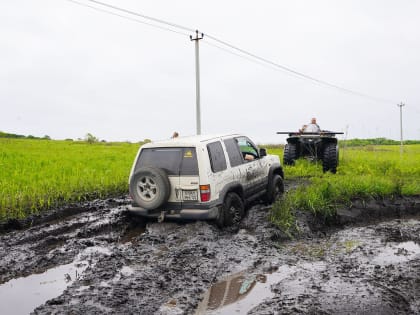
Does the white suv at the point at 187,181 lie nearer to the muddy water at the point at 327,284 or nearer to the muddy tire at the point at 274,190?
the muddy water at the point at 327,284

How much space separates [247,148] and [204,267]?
4.02 metres

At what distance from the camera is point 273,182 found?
33.2ft

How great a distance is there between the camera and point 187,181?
736 centimetres

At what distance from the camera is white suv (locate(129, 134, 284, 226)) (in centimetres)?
730

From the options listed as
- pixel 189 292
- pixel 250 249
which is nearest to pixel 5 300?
pixel 189 292

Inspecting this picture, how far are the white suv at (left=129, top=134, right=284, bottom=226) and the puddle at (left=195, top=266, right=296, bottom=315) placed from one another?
71.3 inches

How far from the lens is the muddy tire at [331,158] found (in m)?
15.3

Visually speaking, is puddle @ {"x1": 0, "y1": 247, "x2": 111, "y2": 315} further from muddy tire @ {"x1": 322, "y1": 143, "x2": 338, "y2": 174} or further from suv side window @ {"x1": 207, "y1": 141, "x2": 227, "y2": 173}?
muddy tire @ {"x1": 322, "y1": 143, "x2": 338, "y2": 174}

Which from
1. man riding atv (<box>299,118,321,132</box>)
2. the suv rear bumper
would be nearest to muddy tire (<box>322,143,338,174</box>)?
man riding atv (<box>299,118,321,132</box>)

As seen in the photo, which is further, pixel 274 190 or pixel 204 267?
pixel 274 190

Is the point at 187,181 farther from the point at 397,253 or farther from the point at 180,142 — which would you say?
the point at 397,253

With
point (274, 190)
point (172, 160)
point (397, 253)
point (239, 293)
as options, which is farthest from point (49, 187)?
point (397, 253)

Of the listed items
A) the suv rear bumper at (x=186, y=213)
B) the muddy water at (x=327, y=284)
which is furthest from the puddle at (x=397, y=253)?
the suv rear bumper at (x=186, y=213)

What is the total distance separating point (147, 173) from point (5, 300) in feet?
9.80
